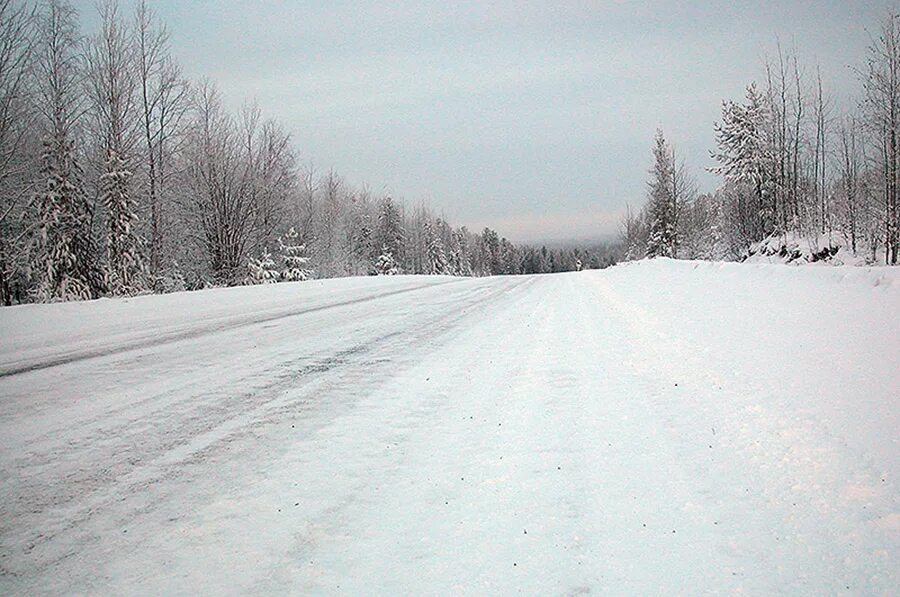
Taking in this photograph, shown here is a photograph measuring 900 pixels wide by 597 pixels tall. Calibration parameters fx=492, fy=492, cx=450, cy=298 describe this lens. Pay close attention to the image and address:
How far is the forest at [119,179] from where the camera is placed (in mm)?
19203

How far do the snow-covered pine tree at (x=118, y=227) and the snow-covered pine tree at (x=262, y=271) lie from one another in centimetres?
564

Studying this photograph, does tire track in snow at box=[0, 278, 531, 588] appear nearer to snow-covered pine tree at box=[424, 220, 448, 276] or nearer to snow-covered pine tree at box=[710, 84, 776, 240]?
snow-covered pine tree at box=[710, 84, 776, 240]

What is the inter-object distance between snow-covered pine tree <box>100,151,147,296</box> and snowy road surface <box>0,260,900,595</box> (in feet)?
59.2

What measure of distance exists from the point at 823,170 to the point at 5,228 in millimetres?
39435

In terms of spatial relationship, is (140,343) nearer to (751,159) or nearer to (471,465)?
(471,465)

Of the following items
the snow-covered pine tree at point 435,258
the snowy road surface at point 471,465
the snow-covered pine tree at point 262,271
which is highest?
the snow-covered pine tree at point 435,258

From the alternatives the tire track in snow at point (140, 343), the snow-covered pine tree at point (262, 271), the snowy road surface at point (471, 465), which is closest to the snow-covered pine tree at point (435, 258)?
the snow-covered pine tree at point (262, 271)

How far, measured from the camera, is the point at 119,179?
21750 millimetres

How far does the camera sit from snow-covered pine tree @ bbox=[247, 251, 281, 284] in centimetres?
2685

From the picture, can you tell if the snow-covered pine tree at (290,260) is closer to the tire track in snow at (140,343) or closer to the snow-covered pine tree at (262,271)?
the snow-covered pine tree at (262,271)

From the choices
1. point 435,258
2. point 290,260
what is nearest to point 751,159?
point 290,260

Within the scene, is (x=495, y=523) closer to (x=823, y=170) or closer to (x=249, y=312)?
(x=249, y=312)

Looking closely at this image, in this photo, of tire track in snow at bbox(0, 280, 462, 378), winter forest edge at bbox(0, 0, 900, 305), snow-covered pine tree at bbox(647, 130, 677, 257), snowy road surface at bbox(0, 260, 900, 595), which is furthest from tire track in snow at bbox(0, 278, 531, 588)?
snow-covered pine tree at bbox(647, 130, 677, 257)

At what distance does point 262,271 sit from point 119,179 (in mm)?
7940
